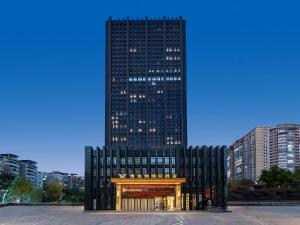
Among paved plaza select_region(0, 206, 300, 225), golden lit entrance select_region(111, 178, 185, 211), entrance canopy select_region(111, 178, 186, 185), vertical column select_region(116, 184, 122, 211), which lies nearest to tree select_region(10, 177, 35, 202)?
golden lit entrance select_region(111, 178, 185, 211)

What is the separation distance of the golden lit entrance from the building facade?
2497mm

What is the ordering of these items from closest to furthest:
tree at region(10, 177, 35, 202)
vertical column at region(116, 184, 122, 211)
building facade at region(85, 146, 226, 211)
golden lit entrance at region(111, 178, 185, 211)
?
golden lit entrance at region(111, 178, 185, 211), vertical column at region(116, 184, 122, 211), building facade at region(85, 146, 226, 211), tree at region(10, 177, 35, 202)

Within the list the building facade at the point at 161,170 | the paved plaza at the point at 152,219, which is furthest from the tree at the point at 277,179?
the paved plaza at the point at 152,219

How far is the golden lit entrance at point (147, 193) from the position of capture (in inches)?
3932

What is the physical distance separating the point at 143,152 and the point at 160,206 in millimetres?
15185

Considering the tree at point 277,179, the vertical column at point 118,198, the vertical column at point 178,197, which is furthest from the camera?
the tree at point 277,179

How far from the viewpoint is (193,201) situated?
4412 inches

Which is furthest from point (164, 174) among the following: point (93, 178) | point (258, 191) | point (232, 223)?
point (258, 191)

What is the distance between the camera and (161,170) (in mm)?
115312

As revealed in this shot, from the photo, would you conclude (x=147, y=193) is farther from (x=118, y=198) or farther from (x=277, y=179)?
(x=277, y=179)

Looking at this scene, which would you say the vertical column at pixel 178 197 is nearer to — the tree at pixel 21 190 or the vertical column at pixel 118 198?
the vertical column at pixel 118 198

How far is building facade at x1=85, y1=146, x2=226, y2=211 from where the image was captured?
11194 centimetres

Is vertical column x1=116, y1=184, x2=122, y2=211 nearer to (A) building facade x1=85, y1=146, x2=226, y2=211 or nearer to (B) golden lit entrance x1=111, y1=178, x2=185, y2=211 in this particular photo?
(B) golden lit entrance x1=111, y1=178, x2=185, y2=211

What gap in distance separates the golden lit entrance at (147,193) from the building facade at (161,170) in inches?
98.3
